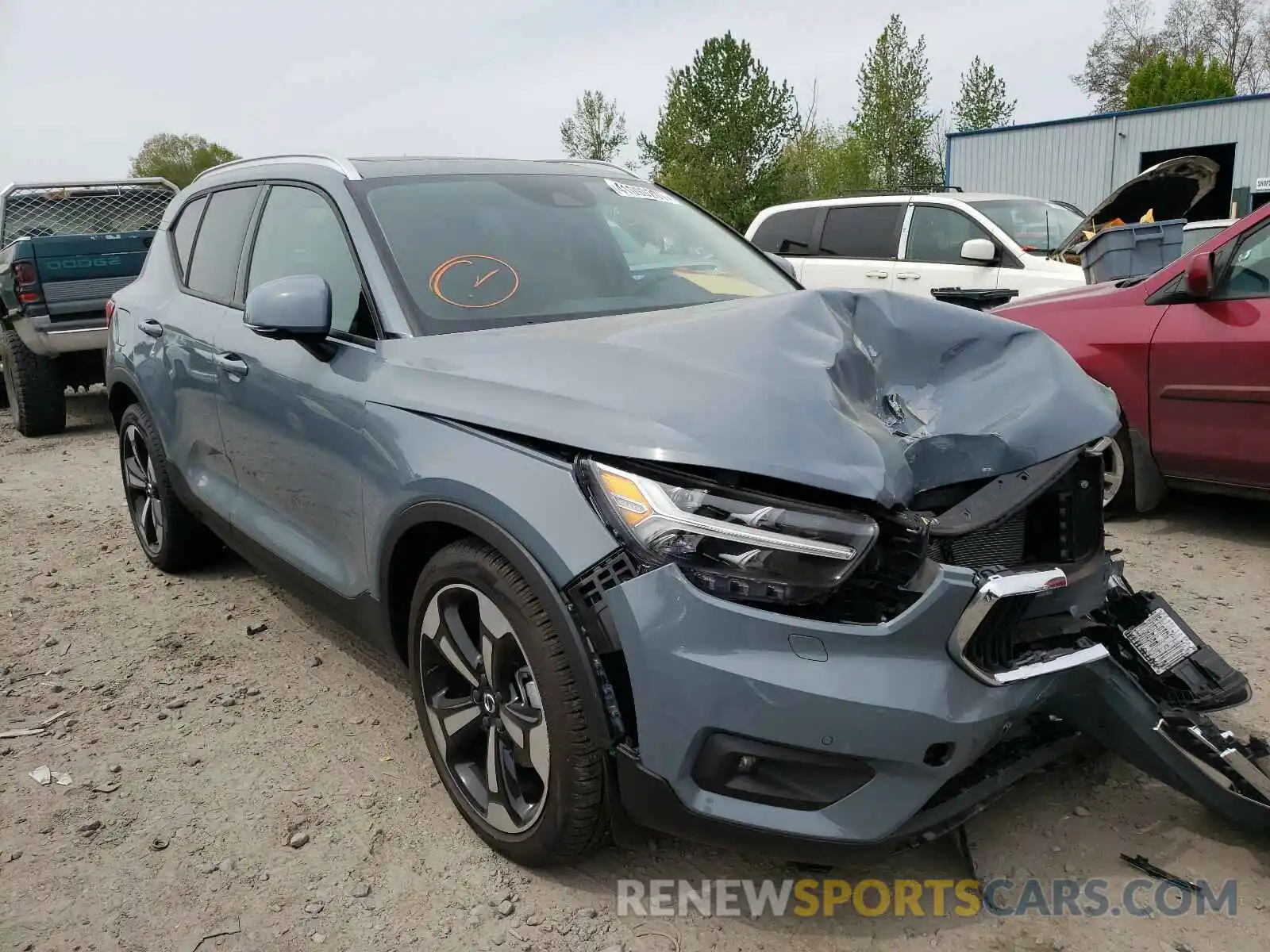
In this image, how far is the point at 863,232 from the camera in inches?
348

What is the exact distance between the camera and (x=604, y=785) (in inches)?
83.2

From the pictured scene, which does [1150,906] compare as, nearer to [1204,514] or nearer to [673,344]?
[673,344]

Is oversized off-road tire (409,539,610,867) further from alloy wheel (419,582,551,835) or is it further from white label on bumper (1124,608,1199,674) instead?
white label on bumper (1124,608,1199,674)

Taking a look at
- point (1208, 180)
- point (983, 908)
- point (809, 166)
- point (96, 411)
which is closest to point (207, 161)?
point (809, 166)

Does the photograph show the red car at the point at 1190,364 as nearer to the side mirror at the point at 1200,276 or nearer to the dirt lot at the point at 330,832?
the side mirror at the point at 1200,276

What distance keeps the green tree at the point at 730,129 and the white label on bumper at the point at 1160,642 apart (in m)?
37.2

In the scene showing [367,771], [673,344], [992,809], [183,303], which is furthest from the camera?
[183,303]

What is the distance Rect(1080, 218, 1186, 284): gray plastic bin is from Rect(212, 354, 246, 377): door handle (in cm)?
564

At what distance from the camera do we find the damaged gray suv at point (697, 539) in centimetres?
186

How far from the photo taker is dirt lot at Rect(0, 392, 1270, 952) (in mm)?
2205

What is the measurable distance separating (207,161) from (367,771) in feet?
268

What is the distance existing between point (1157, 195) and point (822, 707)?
8385 millimetres

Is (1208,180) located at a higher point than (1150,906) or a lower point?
higher

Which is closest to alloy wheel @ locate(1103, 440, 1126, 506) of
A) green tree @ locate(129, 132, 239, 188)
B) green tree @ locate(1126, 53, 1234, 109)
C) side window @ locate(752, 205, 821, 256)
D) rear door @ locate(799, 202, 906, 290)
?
rear door @ locate(799, 202, 906, 290)
